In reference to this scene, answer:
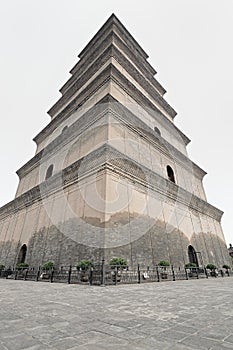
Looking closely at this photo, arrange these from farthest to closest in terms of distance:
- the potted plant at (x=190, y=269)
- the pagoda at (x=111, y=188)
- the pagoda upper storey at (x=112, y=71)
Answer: the pagoda upper storey at (x=112, y=71) < the potted plant at (x=190, y=269) < the pagoda at (x=111, y=188)

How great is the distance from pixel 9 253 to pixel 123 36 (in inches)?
917

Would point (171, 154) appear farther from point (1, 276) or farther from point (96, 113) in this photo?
point (1, 276)

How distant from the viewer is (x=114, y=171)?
37.3 ft

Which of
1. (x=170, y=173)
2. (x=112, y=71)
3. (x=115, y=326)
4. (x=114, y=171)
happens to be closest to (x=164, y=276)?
Result: (x=114, y=171)

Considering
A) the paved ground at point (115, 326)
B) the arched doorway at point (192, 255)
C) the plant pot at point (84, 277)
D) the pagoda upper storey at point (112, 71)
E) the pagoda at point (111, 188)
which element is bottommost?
the paved ground at point (115, 326)

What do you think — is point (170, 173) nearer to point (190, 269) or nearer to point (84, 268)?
point (190, 269)

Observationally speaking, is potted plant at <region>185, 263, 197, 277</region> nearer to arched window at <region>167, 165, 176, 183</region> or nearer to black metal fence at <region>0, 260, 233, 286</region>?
black metal fence at <region>0, 260, 233, 286</region>

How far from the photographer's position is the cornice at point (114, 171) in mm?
11609

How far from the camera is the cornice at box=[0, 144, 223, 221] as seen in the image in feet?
38.1

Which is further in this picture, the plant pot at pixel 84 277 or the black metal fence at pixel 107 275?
the plant pot at pixel 84 277

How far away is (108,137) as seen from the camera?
12930 millimetres

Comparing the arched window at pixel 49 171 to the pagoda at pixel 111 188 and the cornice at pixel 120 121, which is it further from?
the cornice at pixel 120 121

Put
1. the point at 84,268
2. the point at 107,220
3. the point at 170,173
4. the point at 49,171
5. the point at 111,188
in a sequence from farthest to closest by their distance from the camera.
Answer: the point at 170,173, the point at 49,171, the point at 111,188, the point at 107,220, the point at 84,268

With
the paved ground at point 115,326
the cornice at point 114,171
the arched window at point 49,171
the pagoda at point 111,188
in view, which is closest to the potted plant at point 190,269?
the pagoda at point 111,188
